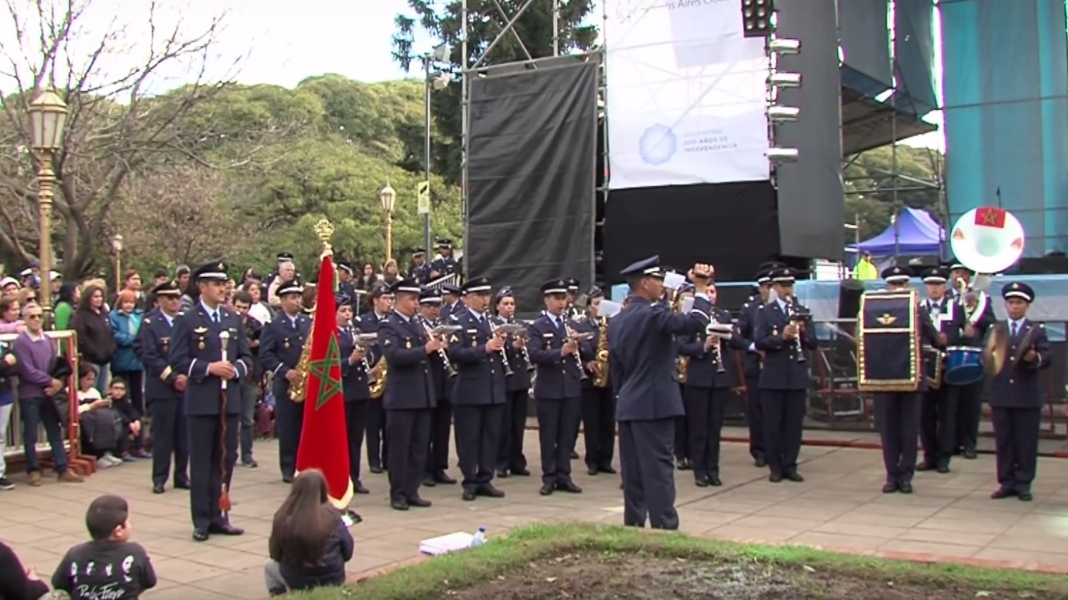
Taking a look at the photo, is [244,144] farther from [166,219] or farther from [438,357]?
[166,219]

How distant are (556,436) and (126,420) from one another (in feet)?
17.0

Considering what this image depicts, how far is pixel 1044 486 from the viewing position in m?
9.67

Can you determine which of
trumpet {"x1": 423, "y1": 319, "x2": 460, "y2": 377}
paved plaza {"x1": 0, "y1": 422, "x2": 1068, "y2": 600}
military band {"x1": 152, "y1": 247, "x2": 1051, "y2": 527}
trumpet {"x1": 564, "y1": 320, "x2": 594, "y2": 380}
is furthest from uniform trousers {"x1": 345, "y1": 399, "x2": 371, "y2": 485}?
trumpet {"x1": 564, "y1": 320, "x2": 594, "y2": 380}

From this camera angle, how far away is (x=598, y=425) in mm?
11180

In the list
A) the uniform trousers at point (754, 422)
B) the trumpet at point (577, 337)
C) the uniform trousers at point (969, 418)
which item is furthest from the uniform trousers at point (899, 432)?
the trumpet at point (577, 337)

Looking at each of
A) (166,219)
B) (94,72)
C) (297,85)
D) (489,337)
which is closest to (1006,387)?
(489,337)

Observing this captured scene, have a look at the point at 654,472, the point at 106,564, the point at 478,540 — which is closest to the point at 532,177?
the point at 654,472

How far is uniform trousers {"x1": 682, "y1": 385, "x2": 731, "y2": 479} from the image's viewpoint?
10.3m

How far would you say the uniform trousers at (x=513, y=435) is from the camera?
10977mm

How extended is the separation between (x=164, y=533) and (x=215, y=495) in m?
0.60

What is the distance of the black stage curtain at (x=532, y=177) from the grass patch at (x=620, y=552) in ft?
31.5

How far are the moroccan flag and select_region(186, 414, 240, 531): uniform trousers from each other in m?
1.17

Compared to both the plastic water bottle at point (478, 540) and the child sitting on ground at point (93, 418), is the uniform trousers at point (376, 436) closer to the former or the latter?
the child sitting on ground at point (93, 418)

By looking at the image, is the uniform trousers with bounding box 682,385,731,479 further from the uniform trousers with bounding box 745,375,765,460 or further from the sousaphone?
the sousaphone
